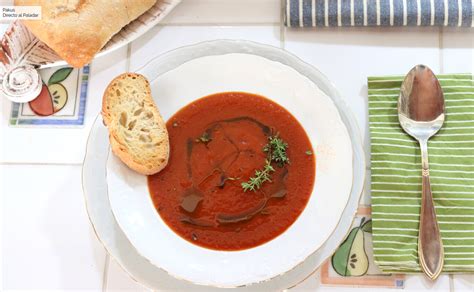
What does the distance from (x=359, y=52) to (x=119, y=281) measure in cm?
79

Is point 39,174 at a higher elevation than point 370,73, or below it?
below

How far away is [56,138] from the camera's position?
126 cm

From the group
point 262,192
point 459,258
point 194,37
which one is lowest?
point 459,258

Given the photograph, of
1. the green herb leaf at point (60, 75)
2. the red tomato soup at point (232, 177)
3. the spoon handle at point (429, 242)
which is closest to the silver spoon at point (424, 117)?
the spoon handle at point (429, 242)

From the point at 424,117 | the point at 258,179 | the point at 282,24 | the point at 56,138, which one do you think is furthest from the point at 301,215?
the point at 56,138

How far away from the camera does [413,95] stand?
1165mm

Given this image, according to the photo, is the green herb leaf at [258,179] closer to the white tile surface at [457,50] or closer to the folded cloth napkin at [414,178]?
the folded cloth napkin at [414,178]

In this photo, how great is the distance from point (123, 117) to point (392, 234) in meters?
0.63

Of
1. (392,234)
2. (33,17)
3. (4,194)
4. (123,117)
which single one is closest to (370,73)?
(392,234)

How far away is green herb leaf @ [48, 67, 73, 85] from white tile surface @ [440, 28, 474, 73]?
0.93 meters

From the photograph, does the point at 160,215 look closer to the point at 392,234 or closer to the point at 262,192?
the point at 262,192

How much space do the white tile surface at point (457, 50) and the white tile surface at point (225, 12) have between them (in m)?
0.42

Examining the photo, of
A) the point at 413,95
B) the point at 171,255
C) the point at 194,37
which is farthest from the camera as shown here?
the point at 194,37

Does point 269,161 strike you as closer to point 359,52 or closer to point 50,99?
point 359,52
